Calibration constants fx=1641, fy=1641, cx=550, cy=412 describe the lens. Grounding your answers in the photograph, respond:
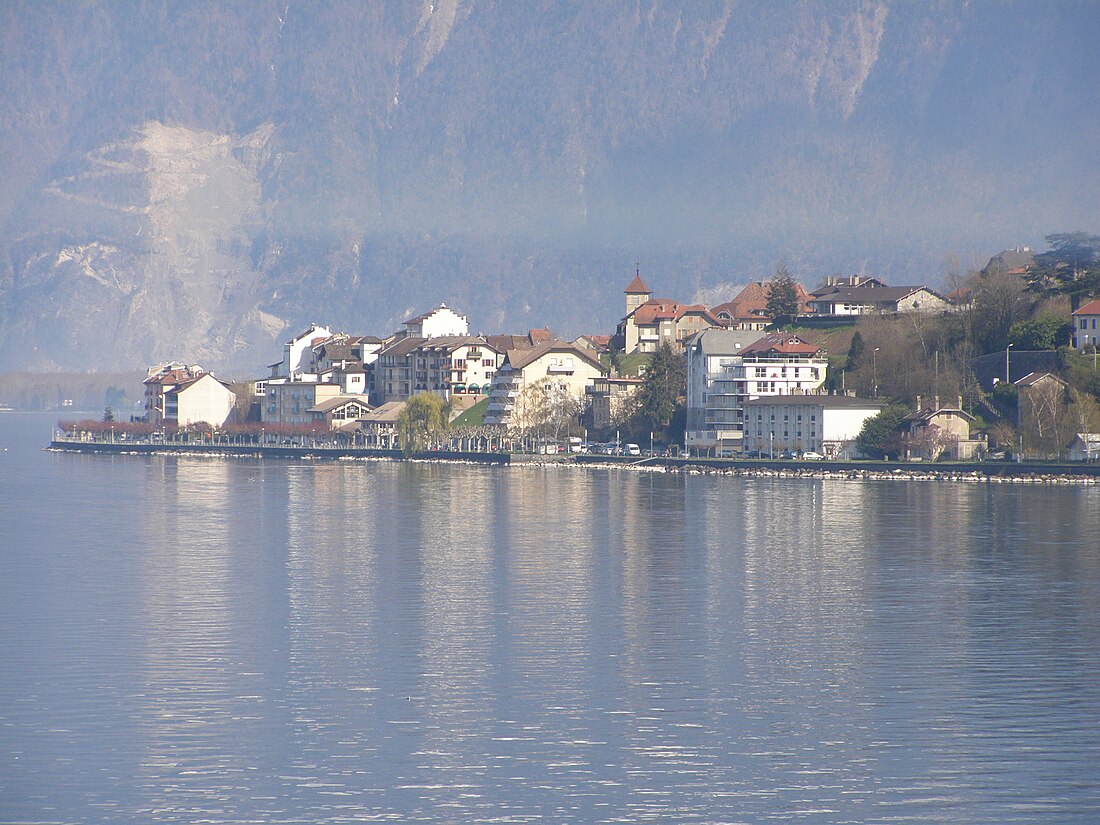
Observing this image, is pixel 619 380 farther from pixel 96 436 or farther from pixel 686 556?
pixel 686 556

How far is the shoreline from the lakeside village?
6.67 ft

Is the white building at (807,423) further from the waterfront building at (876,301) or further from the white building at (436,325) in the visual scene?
the white building at (436,325)

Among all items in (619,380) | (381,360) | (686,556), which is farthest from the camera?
(381,360)

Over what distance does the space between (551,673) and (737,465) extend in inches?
1917

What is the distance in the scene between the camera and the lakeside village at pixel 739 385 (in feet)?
229

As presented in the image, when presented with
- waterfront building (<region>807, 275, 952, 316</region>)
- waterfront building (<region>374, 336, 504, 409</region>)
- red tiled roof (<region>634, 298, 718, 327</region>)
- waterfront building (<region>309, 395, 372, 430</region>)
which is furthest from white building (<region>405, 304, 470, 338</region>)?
waterfront building (<region>807, 275, 952, 316</region>)

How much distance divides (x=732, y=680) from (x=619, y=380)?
65.4m

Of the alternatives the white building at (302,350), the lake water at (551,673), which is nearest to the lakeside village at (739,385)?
the white building at (302,350)

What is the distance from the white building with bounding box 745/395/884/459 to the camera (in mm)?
71875

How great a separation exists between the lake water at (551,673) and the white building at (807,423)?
26.5m

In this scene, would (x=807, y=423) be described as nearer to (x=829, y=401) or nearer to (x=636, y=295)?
(x=829, y=401)

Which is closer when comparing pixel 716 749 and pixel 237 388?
pixel 716 749

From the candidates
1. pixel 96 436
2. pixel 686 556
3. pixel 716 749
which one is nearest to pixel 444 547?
pixel 686 556

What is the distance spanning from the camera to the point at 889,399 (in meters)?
74.6
